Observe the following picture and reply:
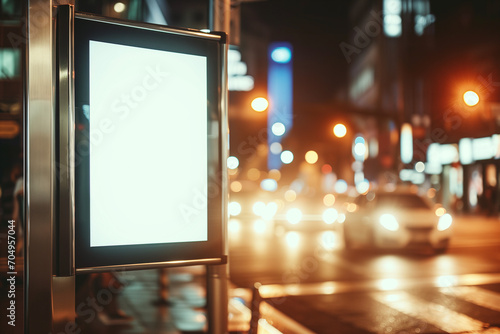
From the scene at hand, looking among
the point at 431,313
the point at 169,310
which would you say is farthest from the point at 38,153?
the point at 431,313

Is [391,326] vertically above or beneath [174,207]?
beneath

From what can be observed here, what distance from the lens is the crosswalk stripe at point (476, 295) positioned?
345 inches

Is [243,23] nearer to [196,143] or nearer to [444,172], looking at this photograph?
[444,172]

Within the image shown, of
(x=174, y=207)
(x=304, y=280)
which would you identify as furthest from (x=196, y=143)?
(x=304, y=280)

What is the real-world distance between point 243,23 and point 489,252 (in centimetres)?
10548

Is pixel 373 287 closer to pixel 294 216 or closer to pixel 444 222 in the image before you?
pixel 444 222

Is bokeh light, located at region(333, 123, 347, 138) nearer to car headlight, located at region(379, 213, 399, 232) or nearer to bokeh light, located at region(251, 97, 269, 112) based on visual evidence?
bokeh light, located at region(251, 97, 269, 112)

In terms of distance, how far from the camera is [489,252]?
52.7 ft

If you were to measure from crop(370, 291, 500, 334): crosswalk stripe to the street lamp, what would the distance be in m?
8.04

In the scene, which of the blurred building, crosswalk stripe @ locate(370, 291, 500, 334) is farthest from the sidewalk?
the blurred building

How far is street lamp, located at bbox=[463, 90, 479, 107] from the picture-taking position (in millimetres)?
15945

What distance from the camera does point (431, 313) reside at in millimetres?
8141

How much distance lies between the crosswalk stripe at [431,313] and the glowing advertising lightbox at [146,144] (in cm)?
451

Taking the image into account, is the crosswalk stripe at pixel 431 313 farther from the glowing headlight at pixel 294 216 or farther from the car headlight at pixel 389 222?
the glowing headlight at pixel 294 216
